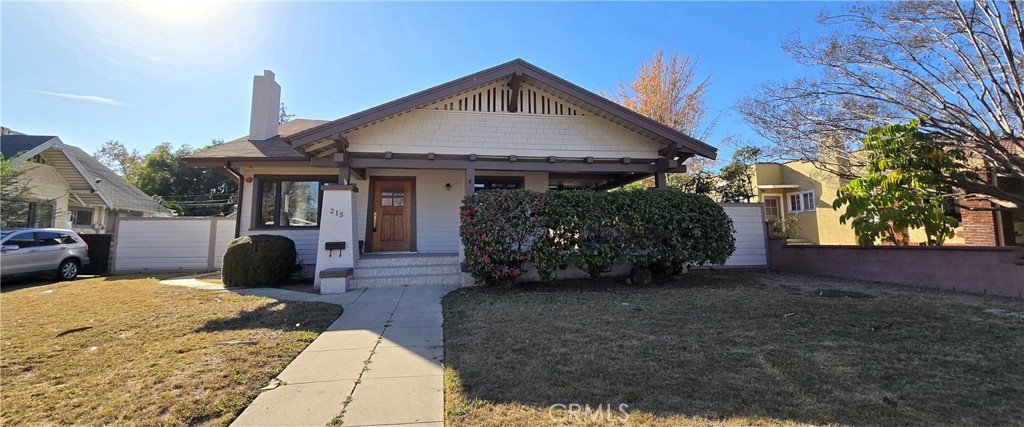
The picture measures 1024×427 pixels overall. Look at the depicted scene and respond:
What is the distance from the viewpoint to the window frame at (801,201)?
56.7 feet

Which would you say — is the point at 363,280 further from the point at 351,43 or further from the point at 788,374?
the point at 788,374

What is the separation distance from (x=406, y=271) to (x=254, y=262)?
3.07m

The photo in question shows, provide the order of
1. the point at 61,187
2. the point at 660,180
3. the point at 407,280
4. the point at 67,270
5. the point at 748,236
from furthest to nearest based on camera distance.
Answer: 1. the point at 61,187
2. the point at 67,270
3. the point at 748,236
4. the point at 660,180
5. the point at 407,280

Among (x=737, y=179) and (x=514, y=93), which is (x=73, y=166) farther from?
(x=737, y=179)

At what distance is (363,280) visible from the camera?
7613mm

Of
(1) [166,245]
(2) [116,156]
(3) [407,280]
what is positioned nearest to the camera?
(3) [407,280]

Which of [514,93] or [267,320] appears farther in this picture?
[514,93]

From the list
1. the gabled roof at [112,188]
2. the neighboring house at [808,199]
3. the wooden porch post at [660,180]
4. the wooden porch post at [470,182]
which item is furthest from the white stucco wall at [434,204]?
the gabled roof at [112,188]

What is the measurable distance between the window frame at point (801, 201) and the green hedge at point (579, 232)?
1371cm

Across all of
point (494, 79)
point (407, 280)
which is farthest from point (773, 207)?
point (407, 280)

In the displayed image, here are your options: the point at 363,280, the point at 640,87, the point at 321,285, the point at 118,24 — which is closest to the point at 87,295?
the point at 321,285

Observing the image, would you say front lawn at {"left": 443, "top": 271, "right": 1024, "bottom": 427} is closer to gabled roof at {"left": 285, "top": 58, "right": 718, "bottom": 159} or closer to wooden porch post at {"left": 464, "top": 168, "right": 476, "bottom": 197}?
wooden porch post at {"left": 464, "top": 168, "right": 476, "bottom": 197}

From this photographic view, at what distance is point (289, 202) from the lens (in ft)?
33.7

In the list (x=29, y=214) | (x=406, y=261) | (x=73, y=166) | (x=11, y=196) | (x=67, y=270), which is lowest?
(x=67, y=270)
